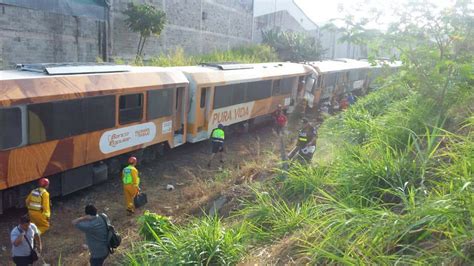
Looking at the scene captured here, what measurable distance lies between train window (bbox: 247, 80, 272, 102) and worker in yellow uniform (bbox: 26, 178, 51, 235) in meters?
9.60

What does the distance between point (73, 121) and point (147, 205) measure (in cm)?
231

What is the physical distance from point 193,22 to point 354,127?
72.2 feet

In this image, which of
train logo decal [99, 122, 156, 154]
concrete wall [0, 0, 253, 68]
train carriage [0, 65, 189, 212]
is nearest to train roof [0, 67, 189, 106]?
train carriage [0, 65, 189, 212]

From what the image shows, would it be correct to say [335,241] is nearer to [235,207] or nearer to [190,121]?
[235,207]

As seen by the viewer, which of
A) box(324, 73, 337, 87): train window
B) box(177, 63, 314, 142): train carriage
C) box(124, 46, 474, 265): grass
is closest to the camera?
box(124, 46, 474, 265): grass

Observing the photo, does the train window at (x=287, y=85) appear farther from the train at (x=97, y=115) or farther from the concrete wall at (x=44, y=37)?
the concrete wall at (x=44, y=37)

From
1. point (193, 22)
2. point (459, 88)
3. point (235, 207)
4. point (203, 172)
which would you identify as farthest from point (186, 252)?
point (193, 22)

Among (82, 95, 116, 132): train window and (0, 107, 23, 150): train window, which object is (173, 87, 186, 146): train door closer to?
(82, 95, 116, 132): train window

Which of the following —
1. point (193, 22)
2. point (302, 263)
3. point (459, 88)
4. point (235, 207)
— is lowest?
point (235, 207)

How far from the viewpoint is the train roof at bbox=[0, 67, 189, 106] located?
7.32 metres

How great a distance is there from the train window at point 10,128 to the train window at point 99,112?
4.99 feet

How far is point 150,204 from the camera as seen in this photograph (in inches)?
362

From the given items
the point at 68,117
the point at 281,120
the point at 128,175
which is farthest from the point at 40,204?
the point at 281,120

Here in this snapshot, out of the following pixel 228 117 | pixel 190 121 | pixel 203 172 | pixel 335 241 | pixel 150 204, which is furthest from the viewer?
pixel 228 117
